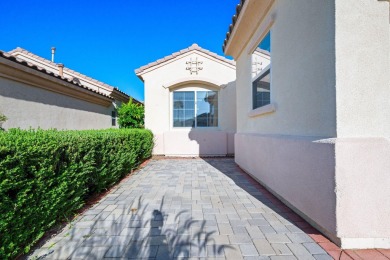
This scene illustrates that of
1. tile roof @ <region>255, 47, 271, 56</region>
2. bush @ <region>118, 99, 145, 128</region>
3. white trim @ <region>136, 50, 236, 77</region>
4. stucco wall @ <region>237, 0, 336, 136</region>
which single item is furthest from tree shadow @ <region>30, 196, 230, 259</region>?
white trim @ <region>136, 50, 236, 77</region>

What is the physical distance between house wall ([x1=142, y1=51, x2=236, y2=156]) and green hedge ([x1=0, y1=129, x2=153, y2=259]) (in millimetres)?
5851

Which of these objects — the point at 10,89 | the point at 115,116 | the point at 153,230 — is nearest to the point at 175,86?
the point at 115,116

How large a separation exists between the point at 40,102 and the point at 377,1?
826cm

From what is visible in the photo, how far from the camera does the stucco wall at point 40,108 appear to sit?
5.38 m

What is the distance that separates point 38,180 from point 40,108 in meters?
5.34

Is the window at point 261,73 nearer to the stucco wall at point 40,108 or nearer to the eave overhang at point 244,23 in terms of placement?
the eave overhang at point 244,23

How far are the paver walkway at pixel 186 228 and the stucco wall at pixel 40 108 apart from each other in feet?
12.1

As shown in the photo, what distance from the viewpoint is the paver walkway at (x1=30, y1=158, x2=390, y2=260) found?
7.85 feet

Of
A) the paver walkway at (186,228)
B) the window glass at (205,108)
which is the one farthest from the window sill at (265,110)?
the window glass at (205,108)

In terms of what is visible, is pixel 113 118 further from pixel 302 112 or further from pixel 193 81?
pixel 302 112

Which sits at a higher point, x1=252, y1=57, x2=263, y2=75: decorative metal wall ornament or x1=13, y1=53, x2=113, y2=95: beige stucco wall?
x1=13, y1=53, x2=113, y2=95: beige stucco wall

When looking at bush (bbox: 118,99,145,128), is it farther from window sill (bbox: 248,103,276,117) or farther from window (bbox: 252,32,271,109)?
window sill (bbox: 248,103,276,117)

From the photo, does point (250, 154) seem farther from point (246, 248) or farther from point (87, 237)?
point (87, 237)

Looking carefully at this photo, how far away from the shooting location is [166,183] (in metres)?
5.39
